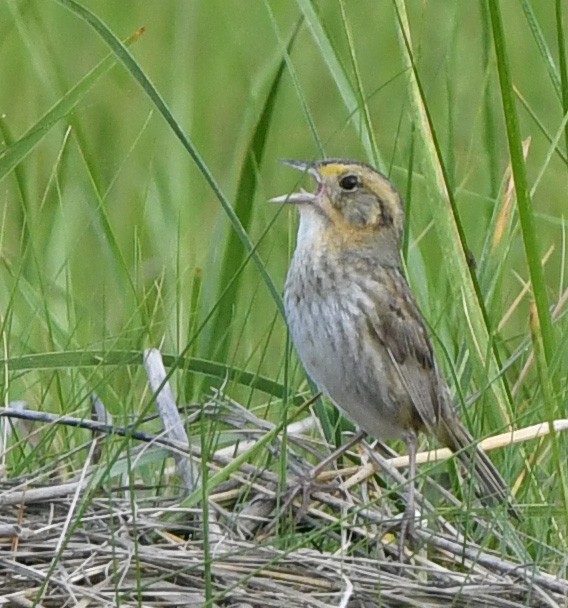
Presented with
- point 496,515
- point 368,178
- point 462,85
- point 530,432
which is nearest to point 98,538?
point 496,515

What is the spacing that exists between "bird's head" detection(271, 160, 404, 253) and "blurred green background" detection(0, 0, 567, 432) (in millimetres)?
111

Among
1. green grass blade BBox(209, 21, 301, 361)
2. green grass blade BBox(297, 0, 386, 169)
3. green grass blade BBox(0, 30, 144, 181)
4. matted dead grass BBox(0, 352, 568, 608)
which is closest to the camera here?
matted dead grass BBox(0, 352, 568, 608)

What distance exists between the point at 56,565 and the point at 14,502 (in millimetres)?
363

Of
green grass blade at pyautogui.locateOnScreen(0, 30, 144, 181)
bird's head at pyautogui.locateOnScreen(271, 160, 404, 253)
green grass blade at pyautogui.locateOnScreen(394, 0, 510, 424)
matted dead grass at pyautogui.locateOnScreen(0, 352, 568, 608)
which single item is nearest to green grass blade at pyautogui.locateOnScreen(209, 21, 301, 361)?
bird's head at pyautogui.locateOnScreen(271, 160, 404, 253)

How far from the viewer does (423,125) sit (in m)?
4.59

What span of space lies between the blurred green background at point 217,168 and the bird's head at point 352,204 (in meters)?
0.11

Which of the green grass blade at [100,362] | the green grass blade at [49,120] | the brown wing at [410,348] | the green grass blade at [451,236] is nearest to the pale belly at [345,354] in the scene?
the brown wing at [410,348]

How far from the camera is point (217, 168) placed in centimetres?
802

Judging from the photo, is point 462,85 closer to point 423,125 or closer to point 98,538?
point 423,125

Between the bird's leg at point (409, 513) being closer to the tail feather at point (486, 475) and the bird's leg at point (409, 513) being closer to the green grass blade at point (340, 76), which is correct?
the tail feather at point (486, 475)

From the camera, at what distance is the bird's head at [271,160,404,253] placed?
16.2 ft

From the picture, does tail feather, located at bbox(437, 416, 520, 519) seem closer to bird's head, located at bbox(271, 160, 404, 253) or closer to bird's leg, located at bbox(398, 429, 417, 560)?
bird's leg, located at bbox(398, 429, 417, 560)

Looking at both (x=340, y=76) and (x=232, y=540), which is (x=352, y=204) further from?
(x=232, y=540)

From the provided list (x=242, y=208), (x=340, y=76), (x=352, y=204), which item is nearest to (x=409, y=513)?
(x=352, y=204)
